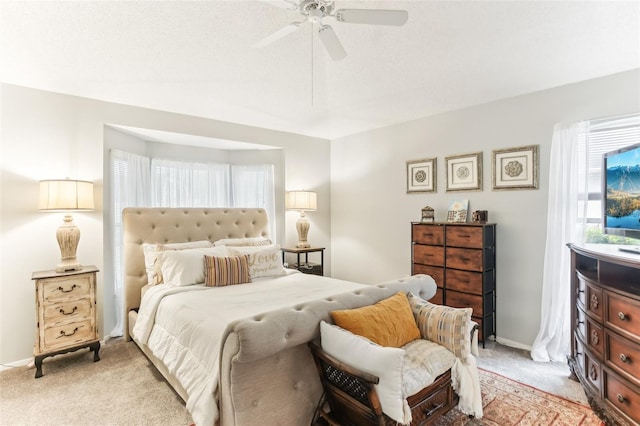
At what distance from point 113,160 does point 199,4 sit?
2374mm

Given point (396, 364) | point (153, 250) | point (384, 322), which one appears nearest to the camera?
point (396, 364)

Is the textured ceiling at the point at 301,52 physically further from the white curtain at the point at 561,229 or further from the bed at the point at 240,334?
the bed at the point at 240,334

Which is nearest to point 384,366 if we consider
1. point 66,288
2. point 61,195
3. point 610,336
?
point 610,336

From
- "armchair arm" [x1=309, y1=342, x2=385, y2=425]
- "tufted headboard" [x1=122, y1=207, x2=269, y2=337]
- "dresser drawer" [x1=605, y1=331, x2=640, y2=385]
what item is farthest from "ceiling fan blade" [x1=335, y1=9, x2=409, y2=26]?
"tufted headboard" [x1=122, y1=207, x2=269, y2=337]

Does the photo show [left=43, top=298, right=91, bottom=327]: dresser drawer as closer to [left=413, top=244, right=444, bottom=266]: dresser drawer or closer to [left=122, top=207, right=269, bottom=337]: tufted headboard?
[left=122, top=207, right=269, bottom=337]: tufted headboard

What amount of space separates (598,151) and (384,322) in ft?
8.52

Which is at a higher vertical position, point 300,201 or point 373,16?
point 373,16

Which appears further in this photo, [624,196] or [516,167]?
[516,167]

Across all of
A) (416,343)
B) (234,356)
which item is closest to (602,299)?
(416,343)

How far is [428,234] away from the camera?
11.8 feet

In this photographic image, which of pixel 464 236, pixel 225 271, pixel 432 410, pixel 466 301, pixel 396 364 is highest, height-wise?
pixel 464 236

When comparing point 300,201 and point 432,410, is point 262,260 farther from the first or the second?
point 432,410

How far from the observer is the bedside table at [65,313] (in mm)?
2680

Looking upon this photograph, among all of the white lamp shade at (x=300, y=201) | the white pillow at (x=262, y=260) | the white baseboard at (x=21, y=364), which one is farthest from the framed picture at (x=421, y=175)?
the white baseboard at (x=21, y=364)
